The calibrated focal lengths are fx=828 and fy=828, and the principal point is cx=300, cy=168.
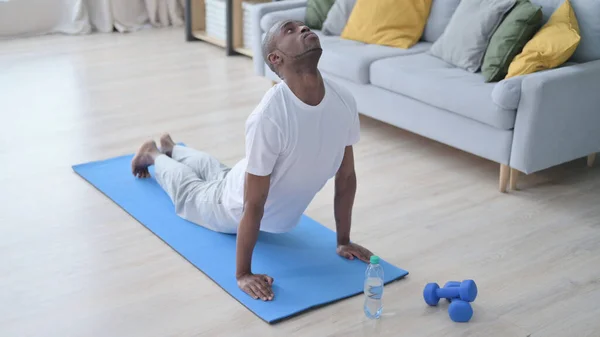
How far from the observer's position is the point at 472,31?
4004 mm

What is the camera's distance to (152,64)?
5.64 meters

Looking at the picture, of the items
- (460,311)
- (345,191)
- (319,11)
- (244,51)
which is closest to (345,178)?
(345,191)

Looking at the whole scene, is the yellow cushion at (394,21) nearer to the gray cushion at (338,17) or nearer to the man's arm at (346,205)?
the gray cushion at (338,17)

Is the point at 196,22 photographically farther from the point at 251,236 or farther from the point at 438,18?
the point at 251,236

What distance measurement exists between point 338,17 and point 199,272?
2.17 meters

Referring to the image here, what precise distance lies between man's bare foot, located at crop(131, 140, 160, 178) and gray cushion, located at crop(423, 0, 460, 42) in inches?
67.2

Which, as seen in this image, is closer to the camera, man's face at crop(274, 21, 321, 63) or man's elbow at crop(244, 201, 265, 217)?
man's face at crop(274, 21, 321, 63)

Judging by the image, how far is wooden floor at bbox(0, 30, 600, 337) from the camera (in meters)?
2.68

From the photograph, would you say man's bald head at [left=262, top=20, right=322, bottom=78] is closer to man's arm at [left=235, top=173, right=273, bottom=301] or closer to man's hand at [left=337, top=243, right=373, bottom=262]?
man's arm at [left=235, top=173, right=273, bottom=301]

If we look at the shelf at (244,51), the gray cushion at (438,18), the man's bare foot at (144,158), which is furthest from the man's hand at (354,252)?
the shelf at (244,51)

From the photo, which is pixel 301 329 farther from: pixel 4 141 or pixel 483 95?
pixel 4 141

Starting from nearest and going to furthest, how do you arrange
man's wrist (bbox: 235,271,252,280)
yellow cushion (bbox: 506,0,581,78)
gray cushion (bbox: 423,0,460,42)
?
1. man's wrist (bbox: 235,271,252,280)
2. yellow cushion (bbox: 506,0,581,78)
3. gray cushion (bbox: 423,0,460,42)

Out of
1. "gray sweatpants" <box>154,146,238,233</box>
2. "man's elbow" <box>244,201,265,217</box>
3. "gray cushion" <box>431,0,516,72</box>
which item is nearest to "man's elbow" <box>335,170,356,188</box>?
"man's elbow" <box>244,201,265,217</box>

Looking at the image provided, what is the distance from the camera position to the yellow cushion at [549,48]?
363 cm
